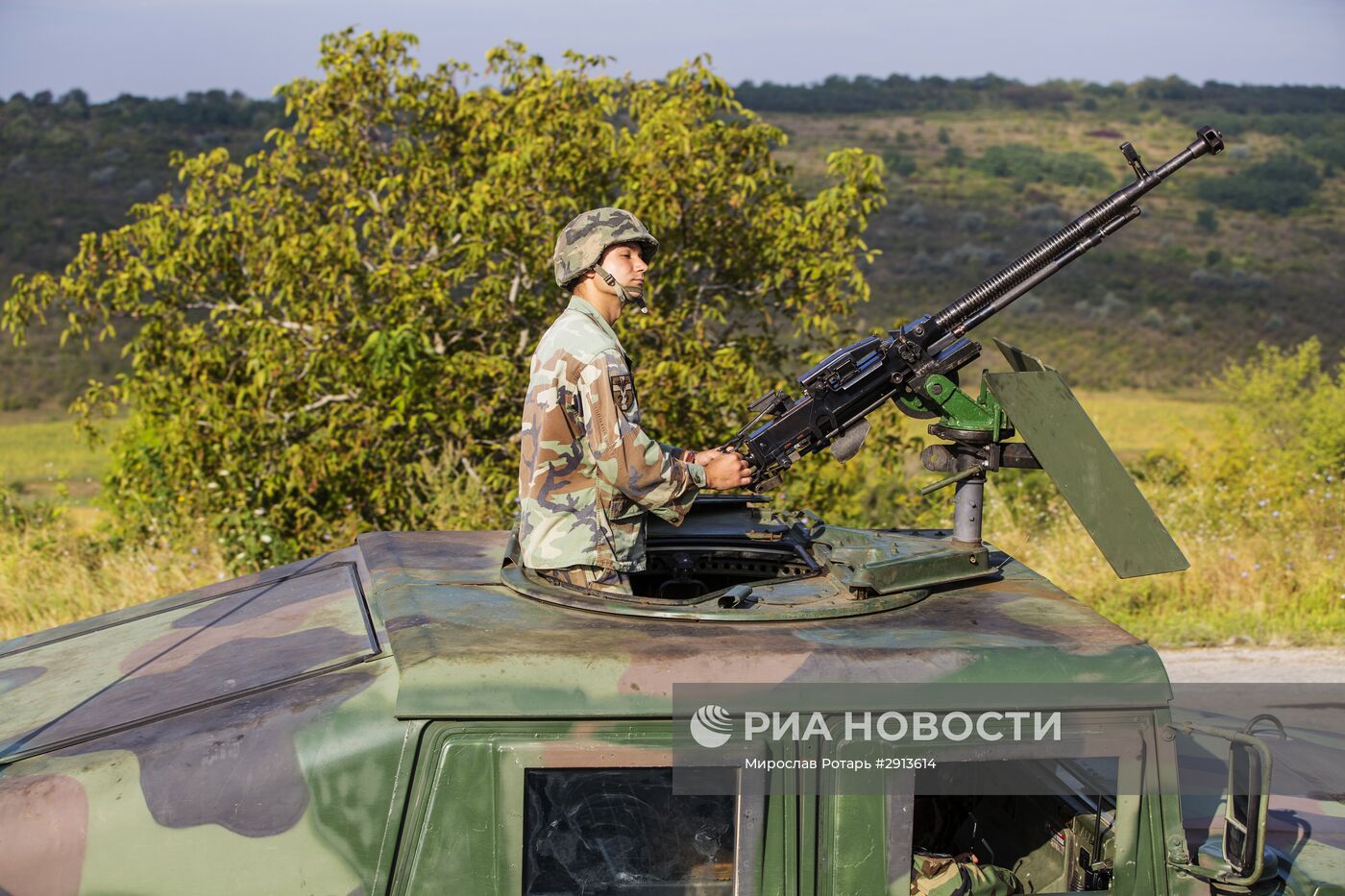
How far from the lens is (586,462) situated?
3.75 meters

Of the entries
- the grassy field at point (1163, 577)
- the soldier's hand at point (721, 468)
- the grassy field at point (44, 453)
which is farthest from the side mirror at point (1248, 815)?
the grassy field at point (44, 453)

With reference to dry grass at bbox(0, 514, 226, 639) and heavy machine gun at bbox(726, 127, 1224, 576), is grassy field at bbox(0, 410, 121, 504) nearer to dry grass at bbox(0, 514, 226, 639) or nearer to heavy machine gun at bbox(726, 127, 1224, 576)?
dry grass at bbox(0, 514, 226, 639)

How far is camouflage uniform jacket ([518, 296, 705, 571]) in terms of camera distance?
11.9 ft

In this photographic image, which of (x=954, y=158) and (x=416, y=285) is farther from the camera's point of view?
(x=954, y=158)

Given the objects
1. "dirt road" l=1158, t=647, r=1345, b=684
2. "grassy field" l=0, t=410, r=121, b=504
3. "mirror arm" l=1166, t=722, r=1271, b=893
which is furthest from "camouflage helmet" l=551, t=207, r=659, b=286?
"grassy field" l=0, t=410, r=121, b=504

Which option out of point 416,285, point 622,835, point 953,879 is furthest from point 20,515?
point 953,879

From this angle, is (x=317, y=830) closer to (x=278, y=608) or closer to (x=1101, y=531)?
(x=278, y=608)

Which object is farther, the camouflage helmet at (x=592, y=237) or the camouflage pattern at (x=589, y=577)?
the camouflage helmet at (x=592, y=237)

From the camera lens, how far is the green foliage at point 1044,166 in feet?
174

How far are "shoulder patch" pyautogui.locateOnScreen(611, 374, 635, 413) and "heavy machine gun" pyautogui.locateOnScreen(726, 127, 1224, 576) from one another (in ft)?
1.31

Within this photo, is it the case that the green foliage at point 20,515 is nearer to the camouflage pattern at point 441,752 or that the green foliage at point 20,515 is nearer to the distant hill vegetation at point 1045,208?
the camouflage pattern at point 441,752

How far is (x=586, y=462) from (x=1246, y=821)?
1861mm

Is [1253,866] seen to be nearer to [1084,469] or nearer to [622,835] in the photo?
[1084,469]

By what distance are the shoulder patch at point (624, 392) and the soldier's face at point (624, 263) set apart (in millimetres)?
369
